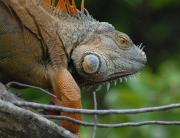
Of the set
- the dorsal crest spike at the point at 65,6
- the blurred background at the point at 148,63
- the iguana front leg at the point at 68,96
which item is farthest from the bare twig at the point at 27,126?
the blurred background at the point at 148,63

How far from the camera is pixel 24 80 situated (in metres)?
4.57

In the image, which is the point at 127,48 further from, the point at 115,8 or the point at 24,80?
the point at 115,8

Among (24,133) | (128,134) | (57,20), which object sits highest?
(57,20)

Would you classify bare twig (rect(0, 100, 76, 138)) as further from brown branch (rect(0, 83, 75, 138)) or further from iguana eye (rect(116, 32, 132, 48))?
iguana eye (rect(116, 32, 132, 48))

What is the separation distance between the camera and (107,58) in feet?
15.8

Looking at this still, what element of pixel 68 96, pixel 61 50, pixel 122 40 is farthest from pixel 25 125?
pixel 122 40

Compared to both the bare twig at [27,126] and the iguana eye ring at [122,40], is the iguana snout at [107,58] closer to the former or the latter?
the iguana eye ring at [122,40]

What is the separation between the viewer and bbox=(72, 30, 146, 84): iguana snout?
15.5 feet

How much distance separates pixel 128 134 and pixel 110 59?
2337 millimetres

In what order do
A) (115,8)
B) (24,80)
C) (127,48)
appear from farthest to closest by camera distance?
(115,8), (127,48), (24,80)

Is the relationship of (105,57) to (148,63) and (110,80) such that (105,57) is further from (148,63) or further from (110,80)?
(148,63)

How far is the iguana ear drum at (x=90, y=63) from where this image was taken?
185 inches

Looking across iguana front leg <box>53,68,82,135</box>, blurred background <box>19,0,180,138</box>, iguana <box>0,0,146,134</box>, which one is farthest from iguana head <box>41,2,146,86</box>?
blurred background <box>19,0,180,138</box>

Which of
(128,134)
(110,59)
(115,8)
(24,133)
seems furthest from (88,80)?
(115,8)
